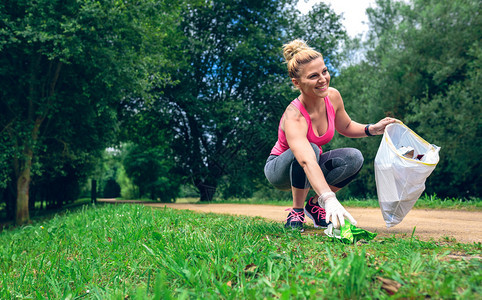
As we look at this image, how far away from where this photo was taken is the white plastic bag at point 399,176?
2.87m

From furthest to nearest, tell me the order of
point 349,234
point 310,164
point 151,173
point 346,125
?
point 151,173
point 346,125
point 310,164
point 349,234

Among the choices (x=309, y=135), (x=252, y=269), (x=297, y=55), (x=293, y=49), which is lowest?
(x=252, y=269)

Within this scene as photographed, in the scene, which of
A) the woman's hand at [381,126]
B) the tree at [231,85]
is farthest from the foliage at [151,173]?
the woman's hand at [381,126]

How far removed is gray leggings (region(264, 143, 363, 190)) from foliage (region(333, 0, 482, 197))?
1015 cm

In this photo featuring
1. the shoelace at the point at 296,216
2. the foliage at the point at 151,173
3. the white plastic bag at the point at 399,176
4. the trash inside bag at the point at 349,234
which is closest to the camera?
the trash inside bag at the point at 349,234

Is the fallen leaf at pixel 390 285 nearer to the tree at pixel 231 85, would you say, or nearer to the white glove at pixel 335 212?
the white glove at pixel 335 212

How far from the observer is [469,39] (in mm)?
12812

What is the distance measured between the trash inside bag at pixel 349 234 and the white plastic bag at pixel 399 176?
0.58 meters

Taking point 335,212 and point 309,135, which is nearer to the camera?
point 335,212

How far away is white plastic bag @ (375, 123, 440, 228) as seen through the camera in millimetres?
2865

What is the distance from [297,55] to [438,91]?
1359 centimetres

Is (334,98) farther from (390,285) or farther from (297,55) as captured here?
(390,285)

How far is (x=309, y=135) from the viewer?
10.7ft

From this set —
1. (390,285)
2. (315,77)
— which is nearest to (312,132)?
(315,77)
